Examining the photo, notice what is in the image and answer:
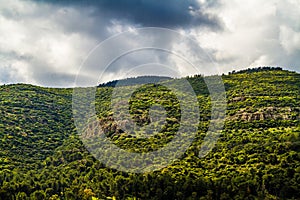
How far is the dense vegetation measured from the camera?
73.5 metres

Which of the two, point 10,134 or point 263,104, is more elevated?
point 263,104

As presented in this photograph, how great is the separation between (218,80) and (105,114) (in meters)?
46.4

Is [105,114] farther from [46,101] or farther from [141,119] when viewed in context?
[46,101]

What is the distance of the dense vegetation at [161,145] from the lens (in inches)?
2894

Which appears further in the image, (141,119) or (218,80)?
(218,80)

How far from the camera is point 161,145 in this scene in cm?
10188

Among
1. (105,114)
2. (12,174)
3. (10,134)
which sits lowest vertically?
(12,174)

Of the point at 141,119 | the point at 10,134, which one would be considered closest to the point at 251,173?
the point at 141,119

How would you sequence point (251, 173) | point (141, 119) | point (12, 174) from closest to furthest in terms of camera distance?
point (251, 173) → point (12, 174) → point (141, 119)

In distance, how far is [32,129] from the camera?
12581 centimetres

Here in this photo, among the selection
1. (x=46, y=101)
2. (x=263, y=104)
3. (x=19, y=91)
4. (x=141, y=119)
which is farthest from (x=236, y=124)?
(x=19, y=91)

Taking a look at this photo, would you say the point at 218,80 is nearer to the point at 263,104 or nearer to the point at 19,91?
the point at 263,104

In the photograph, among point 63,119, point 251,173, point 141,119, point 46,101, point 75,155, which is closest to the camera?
point 251,173

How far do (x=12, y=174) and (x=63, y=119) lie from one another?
50629 mm
